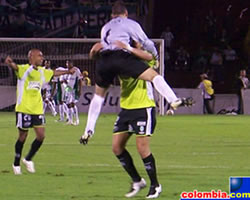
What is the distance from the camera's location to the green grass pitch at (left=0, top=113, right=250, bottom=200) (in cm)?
1216

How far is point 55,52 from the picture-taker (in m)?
37.8

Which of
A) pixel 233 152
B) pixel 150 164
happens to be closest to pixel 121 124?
pixel 150 164

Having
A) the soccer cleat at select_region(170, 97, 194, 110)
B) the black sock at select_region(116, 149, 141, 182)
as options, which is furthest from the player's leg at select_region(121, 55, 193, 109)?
the black sock at select_region(116, 149, 141, 182)

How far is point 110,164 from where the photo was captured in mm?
16172

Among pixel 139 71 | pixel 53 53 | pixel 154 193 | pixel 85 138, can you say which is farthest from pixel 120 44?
pixel 53 53

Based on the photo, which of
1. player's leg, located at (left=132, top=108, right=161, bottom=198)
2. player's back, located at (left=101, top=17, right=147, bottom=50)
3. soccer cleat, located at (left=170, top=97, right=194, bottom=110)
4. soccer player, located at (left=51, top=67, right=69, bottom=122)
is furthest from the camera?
soccer player, located at (left=51, top=67, right=69, bottom=122)

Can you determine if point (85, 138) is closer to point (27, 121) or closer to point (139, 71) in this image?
point (139, 71)

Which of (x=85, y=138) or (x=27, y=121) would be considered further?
(x=27, y=121)

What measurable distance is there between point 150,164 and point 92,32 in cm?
3493

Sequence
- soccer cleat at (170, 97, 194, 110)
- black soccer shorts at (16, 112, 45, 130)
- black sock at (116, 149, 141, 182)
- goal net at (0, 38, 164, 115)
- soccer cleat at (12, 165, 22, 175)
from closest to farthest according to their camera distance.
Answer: soccer cleat at (170, 97, 194, 110)
black sock at (116, 149, 141, 182)
soccer cleat at (12, 165, 22, 175)
black soccer shorts at (16, 112, 45, 130)
goal net at (0, 38, 164, 115)

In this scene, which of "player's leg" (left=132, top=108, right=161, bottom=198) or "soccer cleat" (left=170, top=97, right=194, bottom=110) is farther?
"player's leg" (left=132, top=108, right=161, bottom=198)

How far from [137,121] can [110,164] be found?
4.92 m

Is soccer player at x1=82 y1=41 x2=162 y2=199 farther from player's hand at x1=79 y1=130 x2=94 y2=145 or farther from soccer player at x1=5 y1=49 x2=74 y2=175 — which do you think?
soccer player at x1=5 y1=49 x2=74 y2=175

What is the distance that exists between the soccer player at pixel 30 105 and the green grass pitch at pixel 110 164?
48 cm
